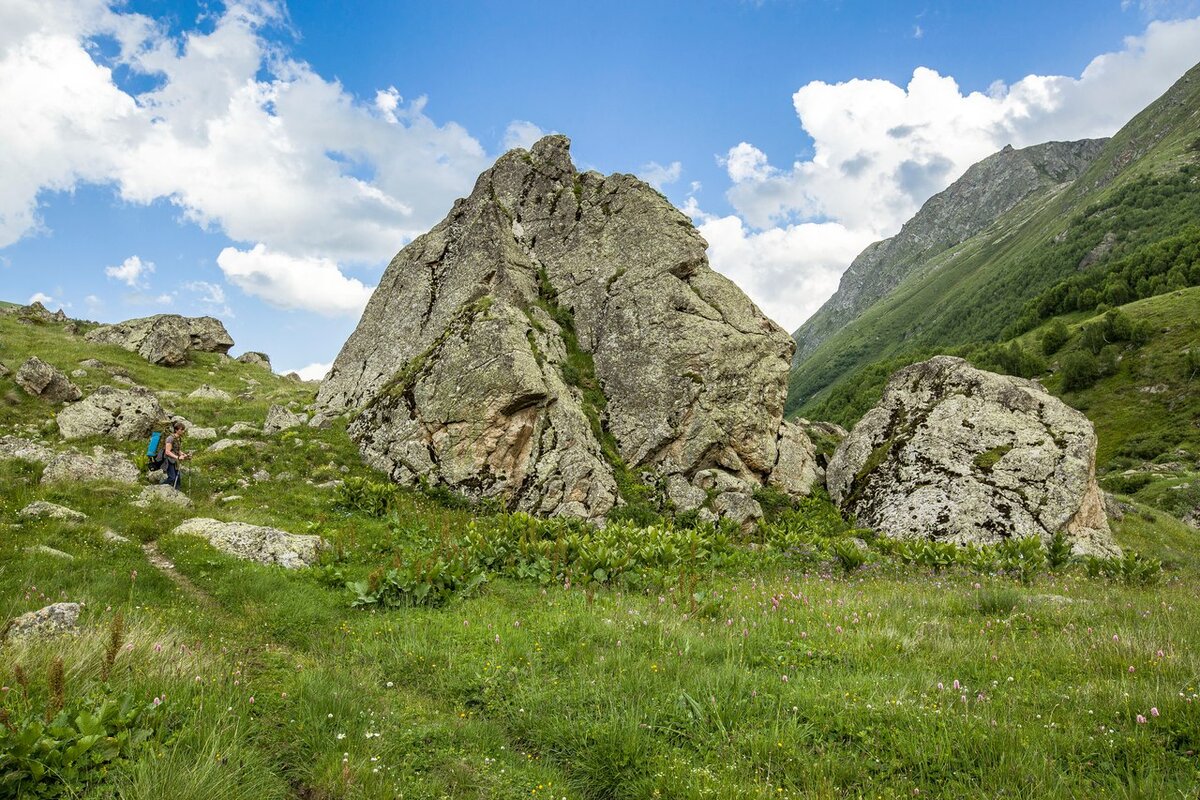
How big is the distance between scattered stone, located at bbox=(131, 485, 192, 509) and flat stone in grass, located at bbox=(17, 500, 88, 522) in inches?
81.3

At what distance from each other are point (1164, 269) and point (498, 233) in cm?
19825

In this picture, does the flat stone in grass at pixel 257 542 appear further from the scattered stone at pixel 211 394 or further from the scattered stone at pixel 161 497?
the scattered stone at pixel 211 394

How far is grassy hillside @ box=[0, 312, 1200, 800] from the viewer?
208 inches

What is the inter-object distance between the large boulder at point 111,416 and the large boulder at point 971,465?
3310 cm

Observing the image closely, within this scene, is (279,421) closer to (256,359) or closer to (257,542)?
(257,542)

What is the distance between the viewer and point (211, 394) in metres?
39.0

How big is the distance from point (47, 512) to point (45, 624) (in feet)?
30.7

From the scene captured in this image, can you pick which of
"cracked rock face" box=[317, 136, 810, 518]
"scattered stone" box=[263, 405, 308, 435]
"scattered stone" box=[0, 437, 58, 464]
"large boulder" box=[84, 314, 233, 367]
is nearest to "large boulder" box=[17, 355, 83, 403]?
"scattered stone" box=[0, 437, 58, 464]

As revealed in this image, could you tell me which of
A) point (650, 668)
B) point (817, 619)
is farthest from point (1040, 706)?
point (650, 668)

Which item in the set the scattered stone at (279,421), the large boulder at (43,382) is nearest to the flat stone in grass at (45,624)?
the scattered stone at (279,421)

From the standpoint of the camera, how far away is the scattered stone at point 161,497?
1702 centimetres

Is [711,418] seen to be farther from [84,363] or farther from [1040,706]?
[84,363]

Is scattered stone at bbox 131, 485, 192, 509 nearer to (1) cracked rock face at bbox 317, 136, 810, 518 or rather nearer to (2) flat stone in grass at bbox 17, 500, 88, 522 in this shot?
(2) flat stone in grass at bbox 17, 500, 88, 522

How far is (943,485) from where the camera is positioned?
24.5 metres
